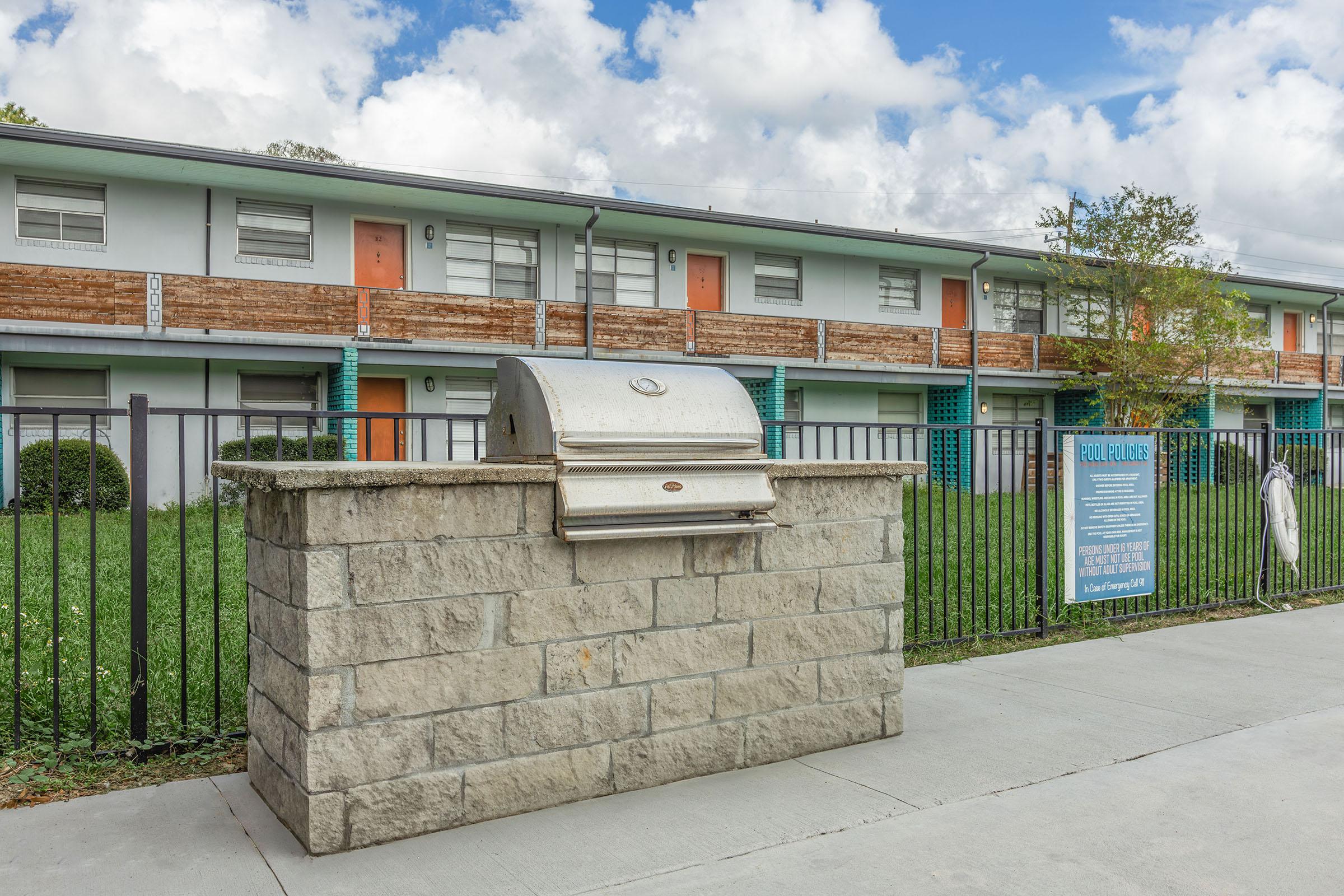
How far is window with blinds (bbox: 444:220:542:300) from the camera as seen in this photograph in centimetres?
2006

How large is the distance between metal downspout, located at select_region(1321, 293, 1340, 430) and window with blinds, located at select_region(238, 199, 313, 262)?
27.4 metres

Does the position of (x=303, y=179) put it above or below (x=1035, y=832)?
above

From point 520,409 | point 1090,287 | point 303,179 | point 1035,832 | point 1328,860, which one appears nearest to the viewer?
point 1328,860

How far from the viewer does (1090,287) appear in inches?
1027

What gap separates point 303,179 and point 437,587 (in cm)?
1590

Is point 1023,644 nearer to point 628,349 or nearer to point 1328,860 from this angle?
point 1328,860

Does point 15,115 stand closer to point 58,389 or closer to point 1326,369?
point 58,389

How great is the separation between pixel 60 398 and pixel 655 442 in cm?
1726

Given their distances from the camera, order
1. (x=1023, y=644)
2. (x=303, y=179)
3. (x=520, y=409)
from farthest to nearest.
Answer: (x=303, y=179) → (x=1023, y=644) → (x=520, y=409)

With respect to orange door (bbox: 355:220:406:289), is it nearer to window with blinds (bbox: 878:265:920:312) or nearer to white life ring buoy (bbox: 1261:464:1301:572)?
window with blinds (bbox: 878:265:920:312)

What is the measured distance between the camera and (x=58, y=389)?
17375 millimetres

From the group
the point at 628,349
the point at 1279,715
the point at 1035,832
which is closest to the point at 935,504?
the point at 628,349

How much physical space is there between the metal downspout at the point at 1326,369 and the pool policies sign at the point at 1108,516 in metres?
25.6

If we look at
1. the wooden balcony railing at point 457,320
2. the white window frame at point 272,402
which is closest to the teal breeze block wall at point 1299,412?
the wooden balcony railing at point 457,320
